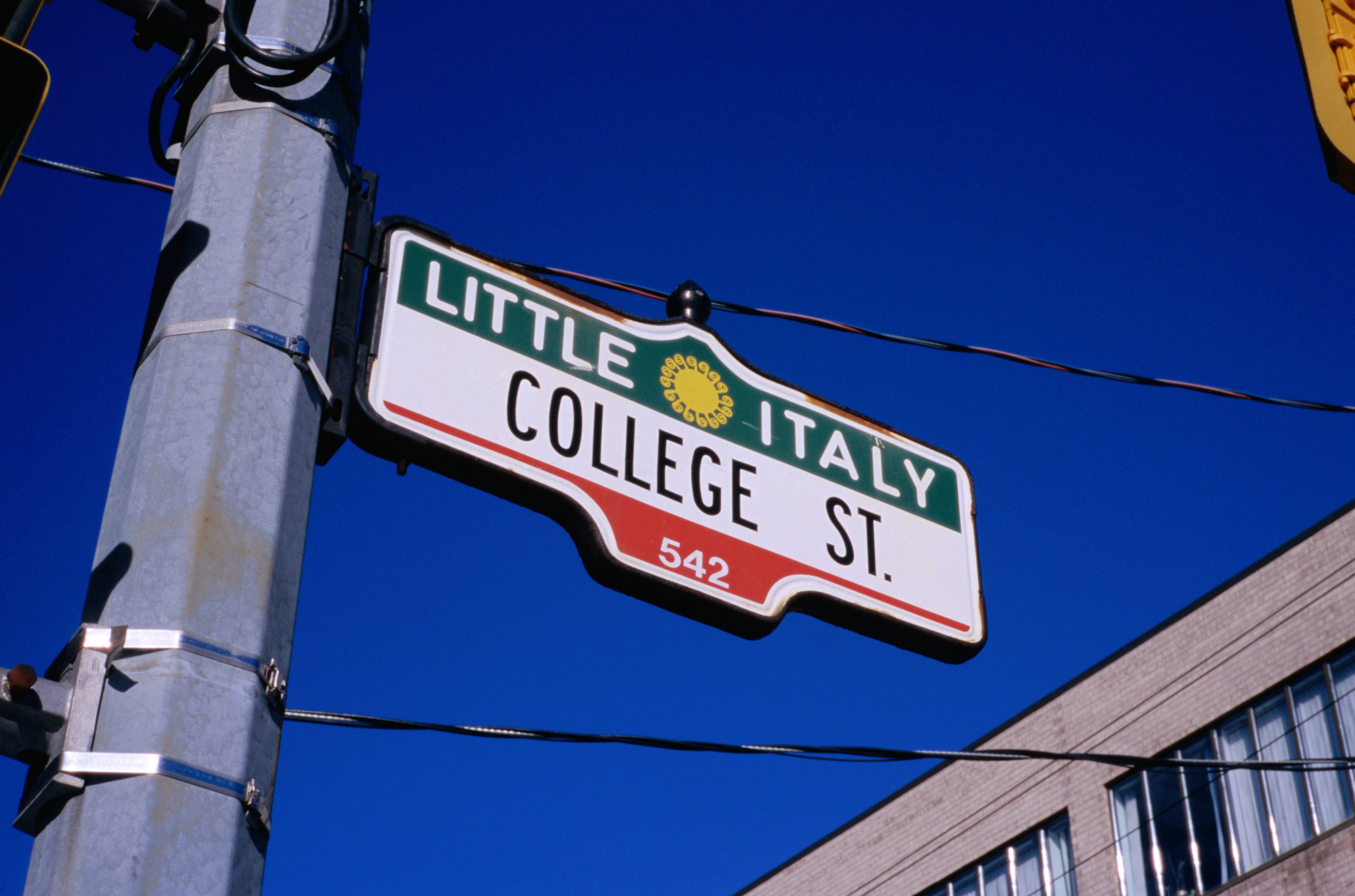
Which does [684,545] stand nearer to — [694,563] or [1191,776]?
[694,563]

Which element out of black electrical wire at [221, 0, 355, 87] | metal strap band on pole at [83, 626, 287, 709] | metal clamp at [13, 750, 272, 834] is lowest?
metal clamp at [13, 750, 272, 834]

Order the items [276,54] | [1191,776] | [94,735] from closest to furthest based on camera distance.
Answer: [94,735]
[276,54]
[1191,776]

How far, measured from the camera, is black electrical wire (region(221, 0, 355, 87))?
2752 mm

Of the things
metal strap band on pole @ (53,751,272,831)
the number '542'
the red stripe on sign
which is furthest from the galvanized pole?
the number '542'

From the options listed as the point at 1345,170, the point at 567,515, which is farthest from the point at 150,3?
the point at 1345,170

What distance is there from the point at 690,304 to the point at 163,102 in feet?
4.37

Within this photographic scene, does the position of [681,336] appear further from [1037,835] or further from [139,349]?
[1037,835]

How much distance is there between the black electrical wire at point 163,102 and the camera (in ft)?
9.90

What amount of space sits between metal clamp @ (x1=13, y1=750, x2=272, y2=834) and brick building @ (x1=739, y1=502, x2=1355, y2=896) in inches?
654

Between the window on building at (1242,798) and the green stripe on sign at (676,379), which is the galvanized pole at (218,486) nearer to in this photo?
the green stripe on sign at (676,379)

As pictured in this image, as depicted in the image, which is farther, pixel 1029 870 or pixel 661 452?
pixel 1029 870

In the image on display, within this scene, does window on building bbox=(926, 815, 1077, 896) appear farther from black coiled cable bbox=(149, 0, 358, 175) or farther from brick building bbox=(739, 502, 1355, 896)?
black coiled cable bbox=(149, 0, 358, 175)

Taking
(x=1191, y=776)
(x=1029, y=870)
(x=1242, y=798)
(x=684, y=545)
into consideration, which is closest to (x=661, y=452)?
(x=684, y=545)

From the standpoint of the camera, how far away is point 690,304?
12.5 feet
